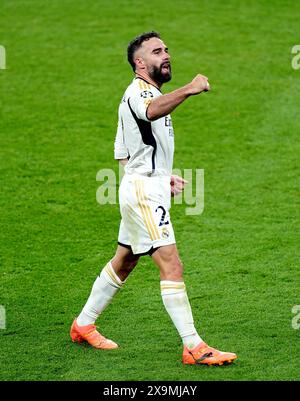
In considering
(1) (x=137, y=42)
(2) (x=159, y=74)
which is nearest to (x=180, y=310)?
(2) (x=159, y=74)

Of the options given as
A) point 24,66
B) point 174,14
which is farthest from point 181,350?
point 174,14

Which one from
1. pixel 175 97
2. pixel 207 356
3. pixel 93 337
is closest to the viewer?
pixel 175 97

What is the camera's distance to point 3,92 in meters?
12.9

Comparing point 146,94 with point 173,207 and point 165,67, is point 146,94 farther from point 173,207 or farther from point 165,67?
point 173,207

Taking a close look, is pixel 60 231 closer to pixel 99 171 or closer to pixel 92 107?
pixel 99 171

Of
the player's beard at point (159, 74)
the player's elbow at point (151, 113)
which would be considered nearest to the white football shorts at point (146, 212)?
the player's elbow at point (151, 113)

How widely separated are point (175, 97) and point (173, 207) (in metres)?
3.96

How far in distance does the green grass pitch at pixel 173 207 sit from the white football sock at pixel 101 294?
0.23 meters

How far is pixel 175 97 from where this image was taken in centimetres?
631

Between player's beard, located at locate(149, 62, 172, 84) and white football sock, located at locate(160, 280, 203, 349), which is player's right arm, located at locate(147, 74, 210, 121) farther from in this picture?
white football sock, located at locate(160, 280, 203, 349)

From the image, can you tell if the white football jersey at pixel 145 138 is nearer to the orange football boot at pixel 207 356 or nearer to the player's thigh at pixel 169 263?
the player's thigh at pixel 169 263

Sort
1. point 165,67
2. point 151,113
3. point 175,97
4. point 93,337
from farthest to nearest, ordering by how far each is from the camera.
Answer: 1. point 93,337
2. point 165,67
3. point 151,113
4. point 175,97

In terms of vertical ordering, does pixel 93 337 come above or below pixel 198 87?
below

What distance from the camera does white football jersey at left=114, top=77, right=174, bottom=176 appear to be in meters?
6.75
